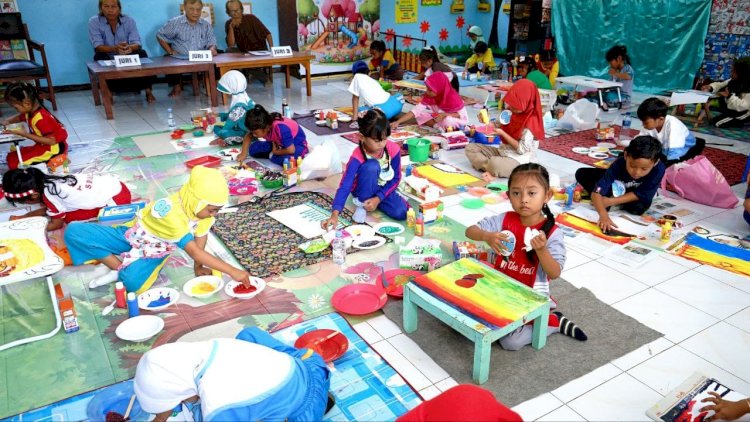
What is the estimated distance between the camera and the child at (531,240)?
3037 mm

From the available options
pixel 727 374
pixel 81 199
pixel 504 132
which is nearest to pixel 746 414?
pixel 727 374

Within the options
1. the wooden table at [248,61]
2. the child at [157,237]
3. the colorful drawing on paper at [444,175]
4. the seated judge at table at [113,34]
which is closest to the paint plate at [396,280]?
the child at [157,237]

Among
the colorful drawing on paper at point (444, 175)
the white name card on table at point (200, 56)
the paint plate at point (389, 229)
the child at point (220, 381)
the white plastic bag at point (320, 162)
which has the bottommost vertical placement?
the paint plate at point (389, 229)

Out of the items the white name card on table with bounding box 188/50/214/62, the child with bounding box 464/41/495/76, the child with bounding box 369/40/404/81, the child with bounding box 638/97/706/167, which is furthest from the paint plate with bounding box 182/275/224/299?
the child with bounding box 464/41/495/76

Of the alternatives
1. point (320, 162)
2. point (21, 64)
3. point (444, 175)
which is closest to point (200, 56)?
point (21, 64)

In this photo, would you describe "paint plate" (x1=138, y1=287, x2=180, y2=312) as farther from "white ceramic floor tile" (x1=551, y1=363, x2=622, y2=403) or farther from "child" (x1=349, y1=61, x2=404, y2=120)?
"child" (x1=349, y1=61, x2=404, y2=120)

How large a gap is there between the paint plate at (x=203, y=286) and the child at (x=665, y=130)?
4.22 metres

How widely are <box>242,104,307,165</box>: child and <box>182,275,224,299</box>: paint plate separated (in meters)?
2.32

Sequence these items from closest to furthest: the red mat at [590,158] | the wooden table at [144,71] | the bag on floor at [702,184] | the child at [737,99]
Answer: the bag on floor at [702,184], the red mat at [590,158], the child at [737,99], the wooden table at [144,71]

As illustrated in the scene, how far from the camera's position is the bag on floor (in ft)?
17.0

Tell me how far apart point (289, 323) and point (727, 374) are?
2.51 m

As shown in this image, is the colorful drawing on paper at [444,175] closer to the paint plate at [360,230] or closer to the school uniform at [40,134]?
the paint plate at [360,230]

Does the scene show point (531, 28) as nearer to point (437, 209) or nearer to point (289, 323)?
point (437, 209)

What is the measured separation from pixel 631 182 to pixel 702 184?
89 centimetres
